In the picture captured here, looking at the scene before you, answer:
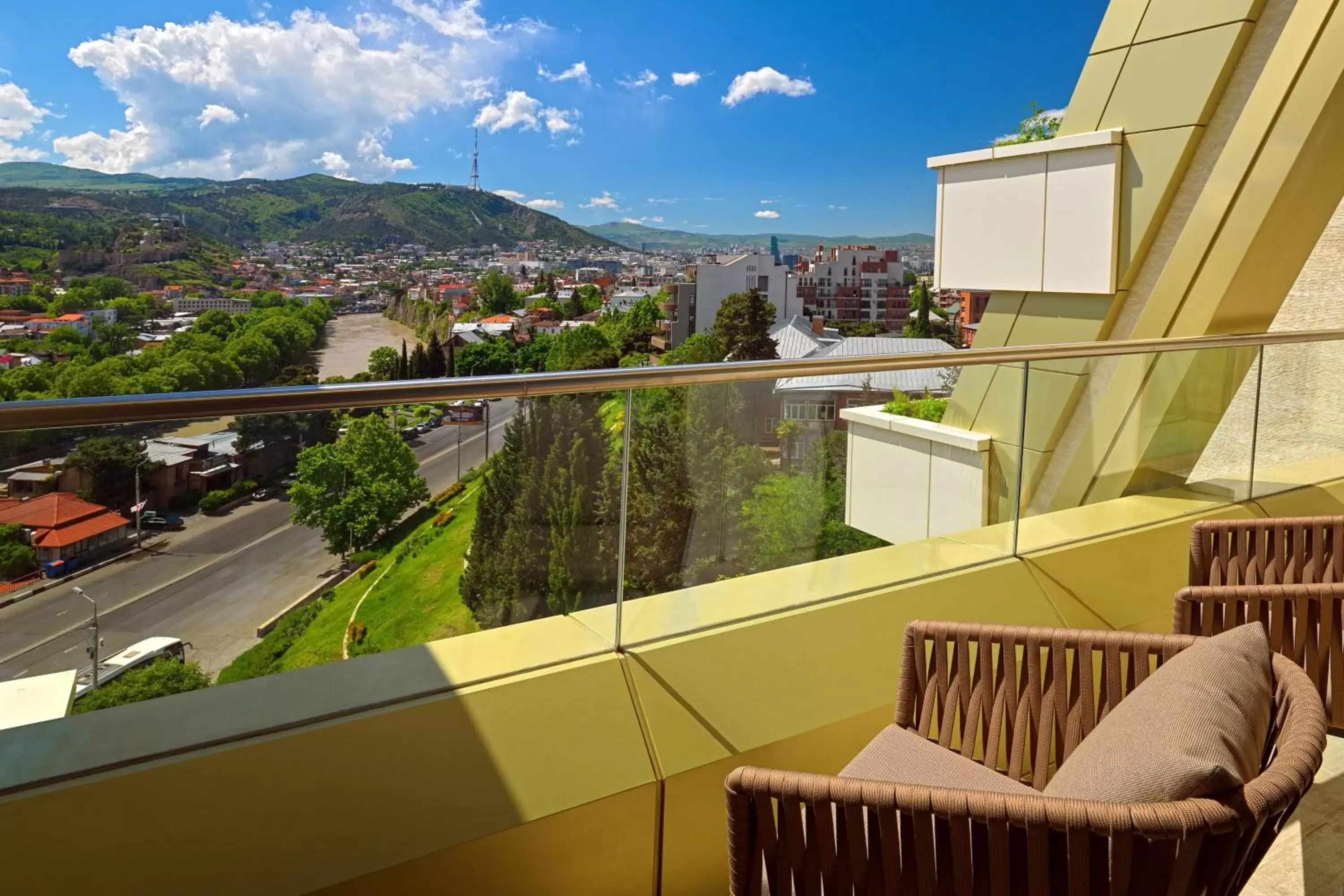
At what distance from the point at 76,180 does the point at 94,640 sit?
74995 mm

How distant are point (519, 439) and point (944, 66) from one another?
342ft

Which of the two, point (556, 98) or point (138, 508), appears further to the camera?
point (556, 98)

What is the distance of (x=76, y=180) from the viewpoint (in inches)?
2446

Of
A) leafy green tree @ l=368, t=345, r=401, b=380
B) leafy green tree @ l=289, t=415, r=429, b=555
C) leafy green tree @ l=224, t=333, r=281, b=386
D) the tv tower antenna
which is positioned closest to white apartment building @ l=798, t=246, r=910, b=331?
leafy green tree @ l=368, t=345, r=401, b=380

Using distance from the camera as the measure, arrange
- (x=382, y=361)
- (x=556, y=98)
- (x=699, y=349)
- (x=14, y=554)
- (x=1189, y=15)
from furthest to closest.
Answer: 1. (x=556, y=98)
2. (x=699, y=349)
3. (x=382, y=361)
4. (x=1189, y=15)
5. (x=14, y=554)

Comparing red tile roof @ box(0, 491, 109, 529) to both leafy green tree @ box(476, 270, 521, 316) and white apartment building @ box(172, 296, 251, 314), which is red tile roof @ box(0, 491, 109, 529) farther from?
leafy green tree @ box(476, 270, 521, 316)

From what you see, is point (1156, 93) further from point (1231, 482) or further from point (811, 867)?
point (811, 867)

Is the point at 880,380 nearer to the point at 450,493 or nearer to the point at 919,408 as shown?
the point at 919,408

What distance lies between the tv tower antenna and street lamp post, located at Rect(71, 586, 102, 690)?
105 meters

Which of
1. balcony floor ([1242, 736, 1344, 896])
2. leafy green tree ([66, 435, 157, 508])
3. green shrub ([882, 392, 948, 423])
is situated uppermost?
A: green shrub ([882, 392, 948, 423])

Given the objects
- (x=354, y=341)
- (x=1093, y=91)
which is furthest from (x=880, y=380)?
(x=354, y=341)

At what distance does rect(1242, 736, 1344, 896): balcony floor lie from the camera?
190 cm

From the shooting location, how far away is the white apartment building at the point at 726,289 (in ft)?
195

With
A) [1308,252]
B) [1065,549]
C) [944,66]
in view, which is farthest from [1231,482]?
[944,66]
